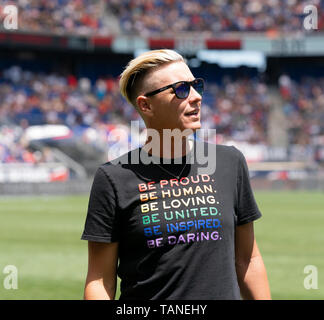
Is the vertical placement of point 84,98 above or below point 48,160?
above

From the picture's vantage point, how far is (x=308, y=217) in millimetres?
17766

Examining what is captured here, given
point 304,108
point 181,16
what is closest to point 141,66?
point 304,108

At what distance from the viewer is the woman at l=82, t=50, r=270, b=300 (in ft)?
9.77

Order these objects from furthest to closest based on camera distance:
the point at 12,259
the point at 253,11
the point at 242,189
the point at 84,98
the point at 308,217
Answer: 1. the point at 253,11
2. the point at 84,98
3. the point at 308,217
4. the point at 12,259
5. the point at 242,189

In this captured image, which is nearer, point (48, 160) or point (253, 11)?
point (48, 160)

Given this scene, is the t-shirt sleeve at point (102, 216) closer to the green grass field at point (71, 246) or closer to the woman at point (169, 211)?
the woman at point (169, 211)

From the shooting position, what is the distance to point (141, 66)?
10.1 feet

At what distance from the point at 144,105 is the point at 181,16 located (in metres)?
38.6

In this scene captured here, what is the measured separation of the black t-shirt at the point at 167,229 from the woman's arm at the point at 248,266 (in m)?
0.13

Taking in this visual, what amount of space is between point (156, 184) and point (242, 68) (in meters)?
40.4

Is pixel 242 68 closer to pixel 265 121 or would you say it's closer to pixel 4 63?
pixel 265 121

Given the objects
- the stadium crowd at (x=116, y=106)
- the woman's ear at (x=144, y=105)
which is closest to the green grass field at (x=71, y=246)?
the woman's ear at (x=144, y=105)

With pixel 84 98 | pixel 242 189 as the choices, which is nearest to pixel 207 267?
pixel 242 189
